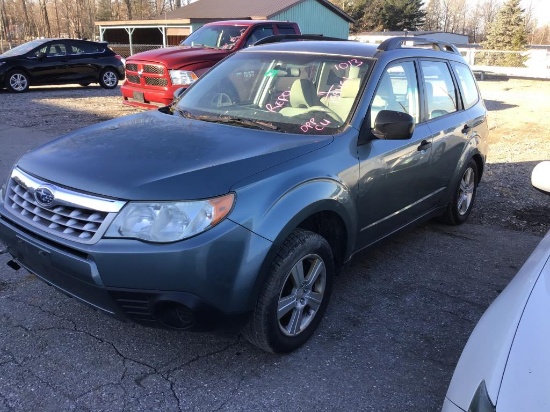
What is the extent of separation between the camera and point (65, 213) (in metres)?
2.66

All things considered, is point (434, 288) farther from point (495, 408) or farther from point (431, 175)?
point (495, 408)

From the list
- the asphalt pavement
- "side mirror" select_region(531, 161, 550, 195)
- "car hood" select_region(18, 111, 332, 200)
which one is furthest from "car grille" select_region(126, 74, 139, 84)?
"side mirror" select_region(531, 161, 550, 195)

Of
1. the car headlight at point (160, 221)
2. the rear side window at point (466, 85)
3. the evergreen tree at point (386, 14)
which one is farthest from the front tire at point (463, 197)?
the evergreen tree at point (386, 14)

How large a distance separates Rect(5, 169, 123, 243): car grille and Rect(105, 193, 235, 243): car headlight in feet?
0.19

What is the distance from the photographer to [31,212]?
9.36ft

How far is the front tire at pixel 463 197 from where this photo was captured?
205 inches

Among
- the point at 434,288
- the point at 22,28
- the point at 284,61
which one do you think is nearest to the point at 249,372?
the point at 434,288

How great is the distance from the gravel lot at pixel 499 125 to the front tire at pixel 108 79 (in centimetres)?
27

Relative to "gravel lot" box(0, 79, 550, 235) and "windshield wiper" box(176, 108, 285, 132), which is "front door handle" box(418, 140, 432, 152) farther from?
"gravel lot" box(0, 79, 550, 235)

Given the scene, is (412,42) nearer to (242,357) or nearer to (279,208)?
(279,208)

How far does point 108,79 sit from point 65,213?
15667 mm

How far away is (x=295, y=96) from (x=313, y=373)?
1.94 metres

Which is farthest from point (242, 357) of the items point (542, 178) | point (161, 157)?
point (542, 178)

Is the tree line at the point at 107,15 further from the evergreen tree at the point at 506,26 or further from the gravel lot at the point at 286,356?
the gravel lot at the point at 286,356
